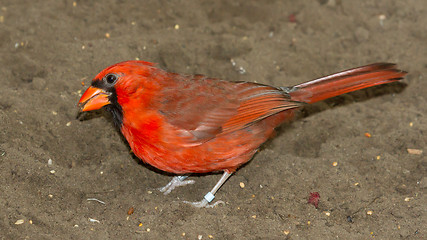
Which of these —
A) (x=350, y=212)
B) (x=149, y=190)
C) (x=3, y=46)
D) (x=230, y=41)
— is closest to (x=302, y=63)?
(x=230, y=41)

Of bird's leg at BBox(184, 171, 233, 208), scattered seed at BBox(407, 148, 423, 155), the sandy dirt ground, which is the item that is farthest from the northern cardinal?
scattered seed at BBox(407, 148, 423, 155)

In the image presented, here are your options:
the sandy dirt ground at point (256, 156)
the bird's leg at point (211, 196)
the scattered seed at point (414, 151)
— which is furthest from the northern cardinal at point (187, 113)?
the scattered seed at point (414, 151)

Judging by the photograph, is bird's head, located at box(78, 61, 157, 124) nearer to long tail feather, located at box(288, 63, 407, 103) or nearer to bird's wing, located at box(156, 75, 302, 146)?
bird's wing, located at box(156, 75, 302, 146)

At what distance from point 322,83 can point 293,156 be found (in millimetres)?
840

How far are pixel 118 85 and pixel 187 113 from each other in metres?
0.68

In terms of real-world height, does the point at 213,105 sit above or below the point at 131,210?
above

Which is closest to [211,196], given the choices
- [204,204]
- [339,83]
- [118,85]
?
[204,204]

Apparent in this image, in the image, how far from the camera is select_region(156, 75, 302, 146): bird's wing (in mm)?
4637

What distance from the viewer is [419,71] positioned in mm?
6391

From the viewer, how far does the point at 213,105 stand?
4824 mm

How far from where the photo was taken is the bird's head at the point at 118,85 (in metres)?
4.52

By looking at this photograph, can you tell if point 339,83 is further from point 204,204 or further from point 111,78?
point 111,78

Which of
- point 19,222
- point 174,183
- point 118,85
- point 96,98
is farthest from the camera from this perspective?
point 174,183

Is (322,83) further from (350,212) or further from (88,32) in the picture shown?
(88,32)
